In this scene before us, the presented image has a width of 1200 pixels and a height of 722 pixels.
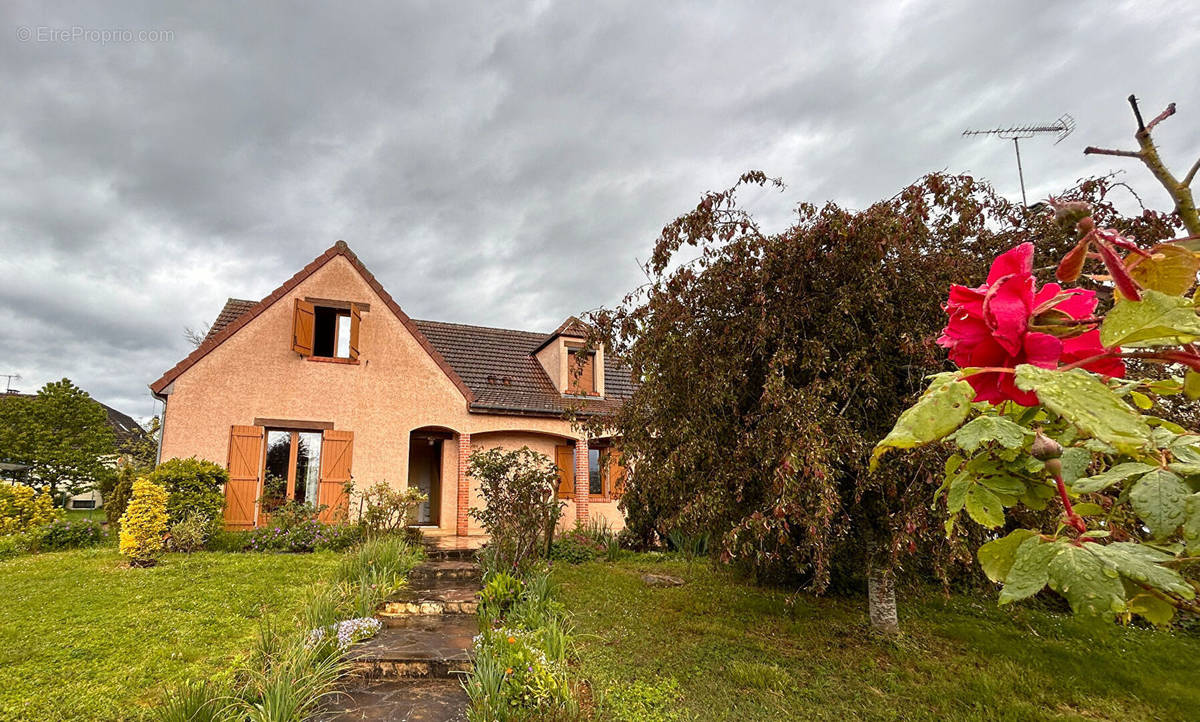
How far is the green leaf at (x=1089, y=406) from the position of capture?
1.58 feet

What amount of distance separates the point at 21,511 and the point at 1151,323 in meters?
16.4

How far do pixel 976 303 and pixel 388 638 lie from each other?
21.8ft

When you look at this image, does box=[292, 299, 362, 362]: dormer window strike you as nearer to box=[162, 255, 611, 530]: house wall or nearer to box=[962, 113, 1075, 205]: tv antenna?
box=[162, 255, 611, 530]: house wall

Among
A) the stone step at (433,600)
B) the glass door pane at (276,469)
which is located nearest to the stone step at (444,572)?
the stone step at (433,600)

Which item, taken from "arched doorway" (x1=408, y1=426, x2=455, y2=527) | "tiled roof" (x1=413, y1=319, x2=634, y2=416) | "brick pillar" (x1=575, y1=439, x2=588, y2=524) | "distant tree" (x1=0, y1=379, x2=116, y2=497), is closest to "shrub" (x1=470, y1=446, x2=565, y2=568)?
"tiled roof" (x1=413, y1=319, x2=634, y2=416)

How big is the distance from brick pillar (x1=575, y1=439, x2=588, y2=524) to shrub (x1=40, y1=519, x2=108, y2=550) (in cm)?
992

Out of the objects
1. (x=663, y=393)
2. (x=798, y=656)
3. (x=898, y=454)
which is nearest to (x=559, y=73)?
(x=663, y=393)

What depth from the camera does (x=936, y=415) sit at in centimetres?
62

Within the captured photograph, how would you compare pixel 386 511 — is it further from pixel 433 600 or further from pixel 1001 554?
pixel 1001 554

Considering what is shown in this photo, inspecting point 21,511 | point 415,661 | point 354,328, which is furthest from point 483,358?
point 415,661

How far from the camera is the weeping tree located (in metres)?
4.58

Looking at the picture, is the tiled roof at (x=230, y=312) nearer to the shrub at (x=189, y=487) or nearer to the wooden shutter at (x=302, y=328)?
the wooden shutter at (x=302, y=328)

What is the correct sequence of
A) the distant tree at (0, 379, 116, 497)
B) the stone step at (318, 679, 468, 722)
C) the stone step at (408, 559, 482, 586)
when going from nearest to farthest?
the stone step at (318, 679, 468, 722), the stone step at (408, 559, 482, 586), the distant tree at (0, 379, 116, 497)

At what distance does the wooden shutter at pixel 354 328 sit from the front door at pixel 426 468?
159 inches
